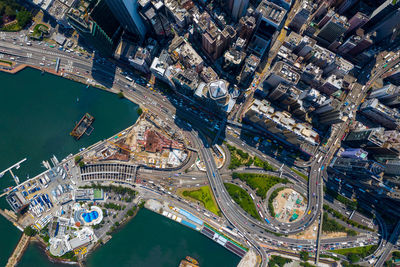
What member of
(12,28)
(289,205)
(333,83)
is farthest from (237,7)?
(12,28)

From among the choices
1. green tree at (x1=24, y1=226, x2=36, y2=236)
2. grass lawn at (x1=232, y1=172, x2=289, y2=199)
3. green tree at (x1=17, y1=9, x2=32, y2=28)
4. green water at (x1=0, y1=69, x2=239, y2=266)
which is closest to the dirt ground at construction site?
grass lawn at (x1=232, y1=172, x2=289, y2=199)

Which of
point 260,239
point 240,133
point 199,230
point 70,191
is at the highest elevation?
point 240,133

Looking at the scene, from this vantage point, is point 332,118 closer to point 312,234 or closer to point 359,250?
point 312,234

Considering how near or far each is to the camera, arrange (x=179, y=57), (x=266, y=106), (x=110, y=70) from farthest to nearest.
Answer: (x=110, y=70), (x=179, y=57), (x=266, y=106)

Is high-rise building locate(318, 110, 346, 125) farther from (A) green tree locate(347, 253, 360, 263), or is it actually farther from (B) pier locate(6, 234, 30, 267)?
(B) pier locate(6, 234, 30, 267)

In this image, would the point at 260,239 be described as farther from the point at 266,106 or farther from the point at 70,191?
the point at 70,191

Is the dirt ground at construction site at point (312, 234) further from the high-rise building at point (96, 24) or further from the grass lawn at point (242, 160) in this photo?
the high-rise building at point (96, 24)

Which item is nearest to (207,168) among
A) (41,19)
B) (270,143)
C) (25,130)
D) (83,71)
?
(270,143)
